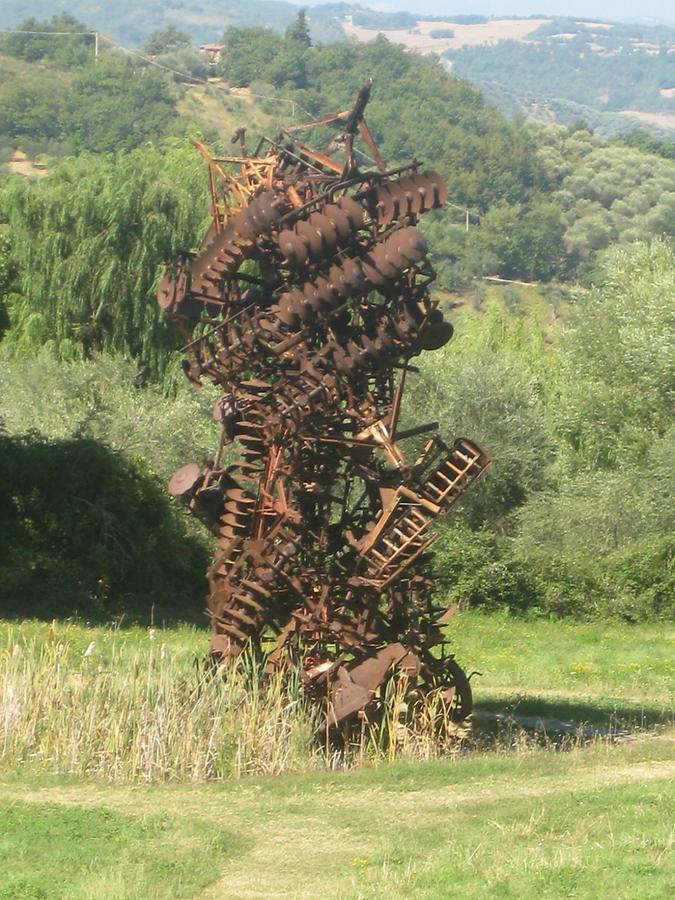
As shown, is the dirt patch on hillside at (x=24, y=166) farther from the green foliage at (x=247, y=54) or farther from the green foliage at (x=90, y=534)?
Result: the green foliage at (x=90, y=534)

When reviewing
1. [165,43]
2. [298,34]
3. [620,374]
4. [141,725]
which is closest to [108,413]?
[620,374]

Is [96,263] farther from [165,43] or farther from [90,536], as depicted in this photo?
[165,43]

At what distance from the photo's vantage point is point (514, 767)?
11570mm

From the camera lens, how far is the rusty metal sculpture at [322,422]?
40.0 ft

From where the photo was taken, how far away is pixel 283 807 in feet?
33.8

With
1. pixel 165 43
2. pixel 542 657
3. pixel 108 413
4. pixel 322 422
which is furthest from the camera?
pixel 165 43

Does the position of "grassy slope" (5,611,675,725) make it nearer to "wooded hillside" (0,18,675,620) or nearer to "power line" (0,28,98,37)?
"wooded hillside" (0,18,675,620)

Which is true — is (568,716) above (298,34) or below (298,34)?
below

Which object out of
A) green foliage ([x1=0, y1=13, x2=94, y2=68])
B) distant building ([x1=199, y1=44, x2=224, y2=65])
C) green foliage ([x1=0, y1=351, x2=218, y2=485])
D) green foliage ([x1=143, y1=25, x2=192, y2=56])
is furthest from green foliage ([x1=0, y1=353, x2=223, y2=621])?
green foliage ([x1=143, y1=25, x2=192, y2=56])

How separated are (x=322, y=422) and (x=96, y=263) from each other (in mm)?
30151

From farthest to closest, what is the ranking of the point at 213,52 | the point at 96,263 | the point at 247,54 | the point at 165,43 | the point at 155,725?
1. the point at 165,43
2. the point at 213,52
3. the point at 247,54
4. the point at 96,263
5. the point at 155,725

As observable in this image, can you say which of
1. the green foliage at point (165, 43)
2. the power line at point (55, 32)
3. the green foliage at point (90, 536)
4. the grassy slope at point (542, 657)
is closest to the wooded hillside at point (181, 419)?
the green foliage at point (90, 536)

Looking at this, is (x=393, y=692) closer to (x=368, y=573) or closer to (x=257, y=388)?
(x=368, y=573)

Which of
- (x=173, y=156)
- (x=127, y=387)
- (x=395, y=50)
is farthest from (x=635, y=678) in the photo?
(x=395, y=50)
